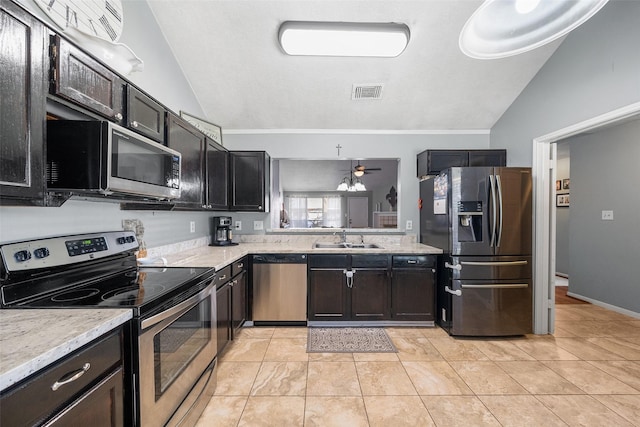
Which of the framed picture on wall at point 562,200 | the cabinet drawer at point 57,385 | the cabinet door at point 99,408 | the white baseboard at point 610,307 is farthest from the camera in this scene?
the framed picture on wall at point 562,200

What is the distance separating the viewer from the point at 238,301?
2.64 m

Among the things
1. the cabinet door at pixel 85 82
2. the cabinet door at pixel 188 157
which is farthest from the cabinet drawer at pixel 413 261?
the cabinet door at pixel 85 82

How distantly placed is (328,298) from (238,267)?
3.34 ft

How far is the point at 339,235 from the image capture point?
3.62m

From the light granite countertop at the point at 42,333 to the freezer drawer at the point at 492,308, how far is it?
2762mm

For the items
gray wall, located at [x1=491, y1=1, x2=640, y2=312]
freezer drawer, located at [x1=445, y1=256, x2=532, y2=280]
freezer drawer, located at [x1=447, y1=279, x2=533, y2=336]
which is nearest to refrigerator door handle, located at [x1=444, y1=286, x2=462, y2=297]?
freezer drawer, located at [x1=447, y1=279, x2=533, y2=336]

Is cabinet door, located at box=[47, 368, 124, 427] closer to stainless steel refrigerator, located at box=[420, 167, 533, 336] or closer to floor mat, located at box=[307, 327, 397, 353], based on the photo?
floor mat, located at box=[307, 327, 397, 353]

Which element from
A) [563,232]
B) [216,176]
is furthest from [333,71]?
[563,232]

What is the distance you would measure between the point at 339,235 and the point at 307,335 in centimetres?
132

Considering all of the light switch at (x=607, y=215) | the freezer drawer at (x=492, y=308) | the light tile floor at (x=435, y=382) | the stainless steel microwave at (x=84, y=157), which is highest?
the stainless steel microwave at (x=84, y=157)

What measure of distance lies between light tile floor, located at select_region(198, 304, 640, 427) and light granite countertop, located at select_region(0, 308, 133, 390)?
3.54ft

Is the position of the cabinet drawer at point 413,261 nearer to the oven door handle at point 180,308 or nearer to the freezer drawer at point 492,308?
the freezer drawer at point 492,308

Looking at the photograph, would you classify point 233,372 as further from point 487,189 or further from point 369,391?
point 487,189

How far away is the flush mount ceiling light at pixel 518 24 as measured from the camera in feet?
3.22
